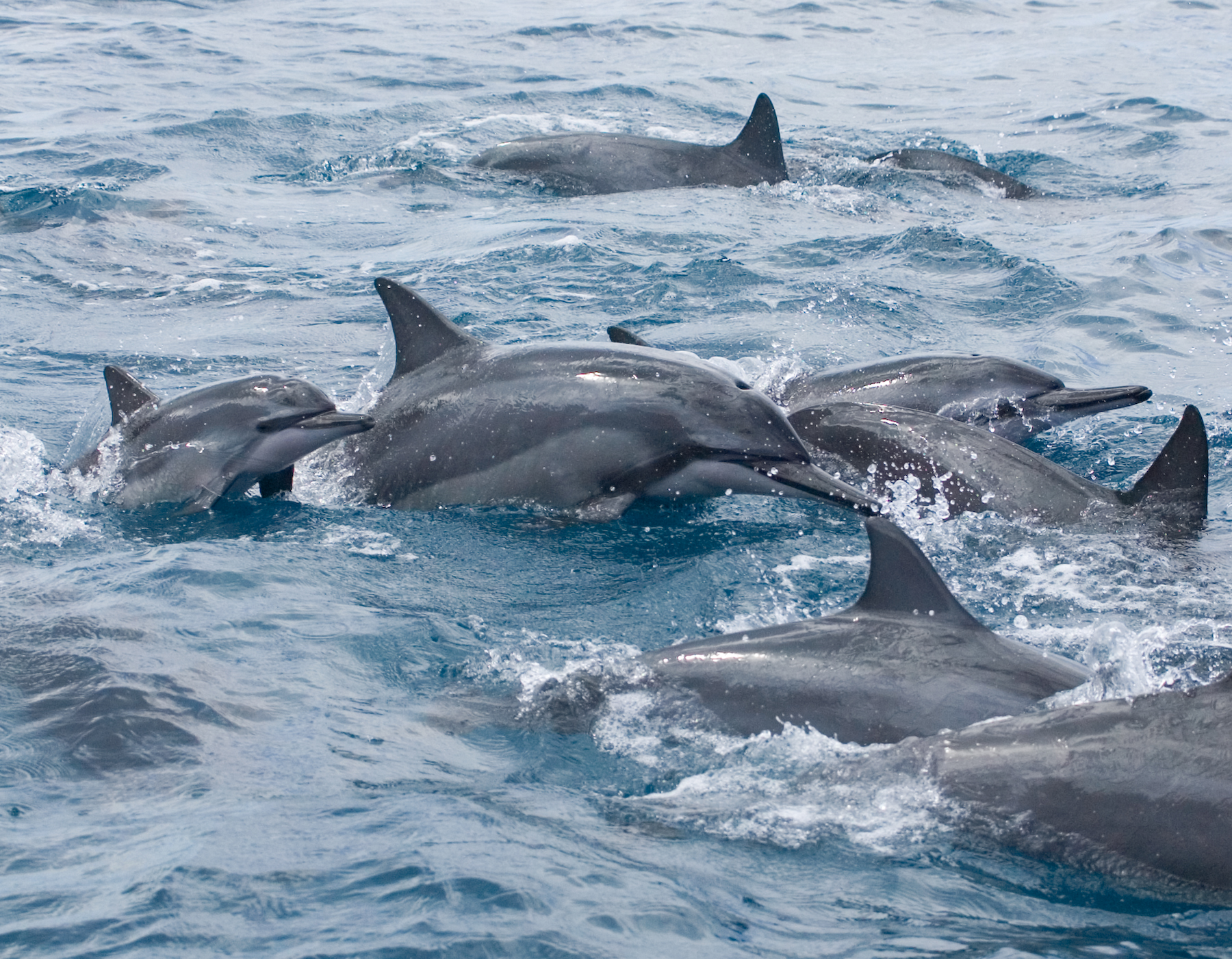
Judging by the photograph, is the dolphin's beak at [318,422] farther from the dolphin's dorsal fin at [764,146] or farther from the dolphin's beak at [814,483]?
the dolphin's dorsal fin at [764,146]

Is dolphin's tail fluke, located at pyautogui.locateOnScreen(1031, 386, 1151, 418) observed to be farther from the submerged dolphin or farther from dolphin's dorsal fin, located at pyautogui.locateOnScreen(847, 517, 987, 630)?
dolphin's dorsal fin, located at pyautogui.locateOnScreen(847, 517, 987, 630)

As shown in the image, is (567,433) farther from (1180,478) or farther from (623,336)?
(1180,478)

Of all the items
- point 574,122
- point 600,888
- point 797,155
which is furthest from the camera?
point 574,122

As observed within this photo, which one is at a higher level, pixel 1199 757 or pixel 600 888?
pixel 1199 757

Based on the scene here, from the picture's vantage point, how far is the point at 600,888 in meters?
4.70

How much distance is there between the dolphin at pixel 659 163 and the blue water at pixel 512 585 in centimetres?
45

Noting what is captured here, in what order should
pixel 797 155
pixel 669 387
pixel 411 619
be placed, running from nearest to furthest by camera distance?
pixel 411 619 < pixel 669 387 < pixel 797 155

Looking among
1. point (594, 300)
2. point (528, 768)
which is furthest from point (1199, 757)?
point (594, 300)

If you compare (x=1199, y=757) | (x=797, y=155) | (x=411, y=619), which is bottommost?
(x=411, y=619)

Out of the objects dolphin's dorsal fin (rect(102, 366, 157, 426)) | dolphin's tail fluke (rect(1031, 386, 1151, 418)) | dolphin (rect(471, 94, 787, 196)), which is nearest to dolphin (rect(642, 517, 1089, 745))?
dolphin's tail fluke (rect(1031, 386, 1151, 418))

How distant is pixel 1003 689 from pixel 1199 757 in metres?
0.88

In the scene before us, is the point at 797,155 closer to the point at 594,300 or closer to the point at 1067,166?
the point at 1067,166

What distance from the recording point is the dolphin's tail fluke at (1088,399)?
8609 millimetres

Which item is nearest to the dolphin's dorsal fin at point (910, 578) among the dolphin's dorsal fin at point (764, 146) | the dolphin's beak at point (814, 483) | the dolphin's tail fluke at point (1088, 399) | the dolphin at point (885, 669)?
the dolphin at point (885, 669)
